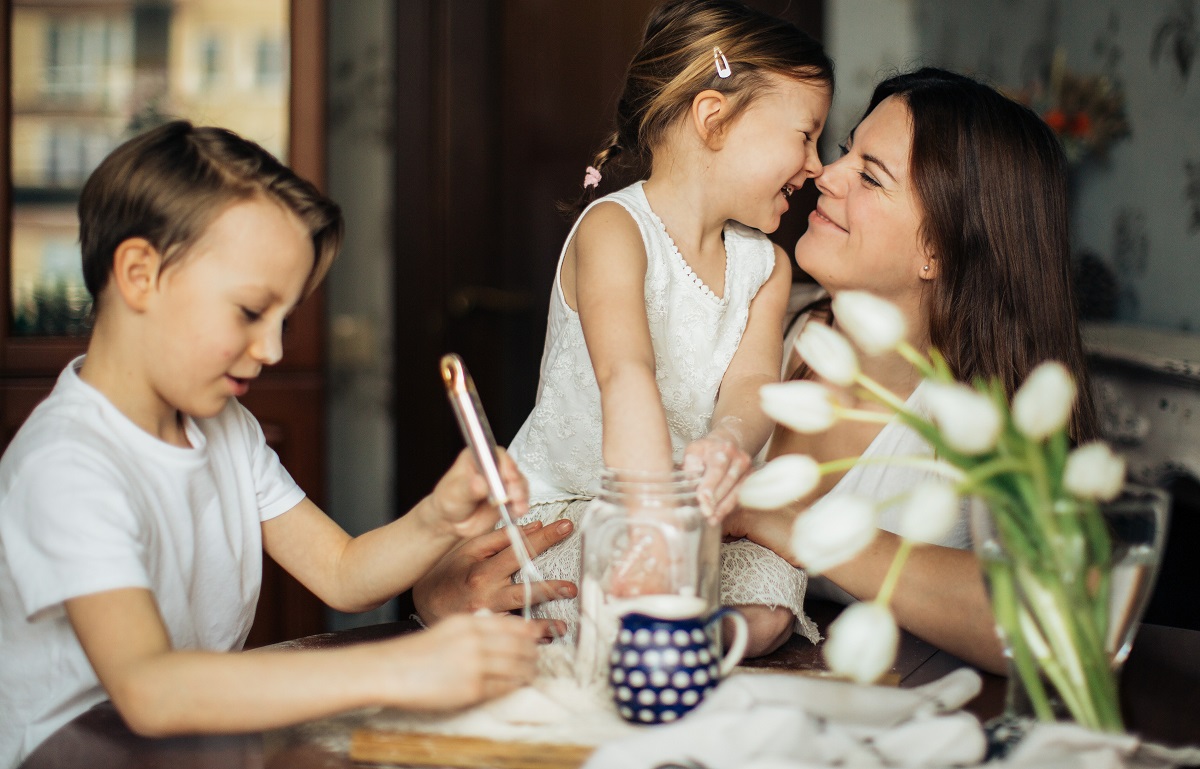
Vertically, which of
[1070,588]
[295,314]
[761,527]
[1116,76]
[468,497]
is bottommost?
[295,314]

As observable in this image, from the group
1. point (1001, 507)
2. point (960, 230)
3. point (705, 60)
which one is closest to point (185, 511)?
point (1001, 507)

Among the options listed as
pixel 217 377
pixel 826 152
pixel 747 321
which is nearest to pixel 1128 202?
pixel 826 152

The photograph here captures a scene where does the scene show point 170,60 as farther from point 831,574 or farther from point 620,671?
point 620,671

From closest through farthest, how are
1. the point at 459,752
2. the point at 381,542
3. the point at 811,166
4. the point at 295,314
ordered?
the point at 459,752
the point at 381,542
the point at 811,166
the point at 295,314

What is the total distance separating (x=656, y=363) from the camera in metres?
1.57

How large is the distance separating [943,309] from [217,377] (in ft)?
3.54

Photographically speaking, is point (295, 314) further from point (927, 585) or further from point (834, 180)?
point (927, 585)

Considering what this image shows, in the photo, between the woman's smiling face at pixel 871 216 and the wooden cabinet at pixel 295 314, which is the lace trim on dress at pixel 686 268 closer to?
the woman's smiling face at pixel 871 216

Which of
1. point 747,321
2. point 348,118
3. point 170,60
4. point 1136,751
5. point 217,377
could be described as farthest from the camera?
point 348,118

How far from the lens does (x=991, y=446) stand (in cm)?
75

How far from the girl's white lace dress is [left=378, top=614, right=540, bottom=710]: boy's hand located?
570 mm

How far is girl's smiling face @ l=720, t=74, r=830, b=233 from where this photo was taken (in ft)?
5.01

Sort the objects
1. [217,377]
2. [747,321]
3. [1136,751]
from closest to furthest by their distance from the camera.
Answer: [1136,751] → [217,377] → [747,321]

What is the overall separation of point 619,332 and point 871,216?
1.75ft
